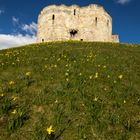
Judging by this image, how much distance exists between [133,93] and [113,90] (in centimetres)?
73

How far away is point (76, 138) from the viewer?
26.7 feet

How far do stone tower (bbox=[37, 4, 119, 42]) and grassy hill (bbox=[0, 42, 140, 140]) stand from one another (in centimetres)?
4735

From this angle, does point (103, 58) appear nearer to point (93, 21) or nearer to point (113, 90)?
point (113, 90)

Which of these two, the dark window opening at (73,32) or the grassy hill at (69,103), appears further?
the dark window opening at (73,32)

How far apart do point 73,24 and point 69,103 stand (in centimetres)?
5381

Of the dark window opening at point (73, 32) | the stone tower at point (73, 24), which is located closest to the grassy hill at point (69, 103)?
the stone tower at point (73, 24)

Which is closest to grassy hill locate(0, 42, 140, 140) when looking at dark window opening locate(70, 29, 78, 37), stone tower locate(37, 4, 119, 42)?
stone tower locate(37, 4, 119, 42)

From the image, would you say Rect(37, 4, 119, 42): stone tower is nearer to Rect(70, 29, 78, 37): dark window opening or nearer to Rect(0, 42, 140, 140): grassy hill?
Rect(70, 29, 78, 37): dark window opening

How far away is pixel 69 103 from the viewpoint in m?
9.94

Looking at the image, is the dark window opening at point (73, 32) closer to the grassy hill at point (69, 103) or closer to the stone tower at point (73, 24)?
the stone tower at point (73, 24)

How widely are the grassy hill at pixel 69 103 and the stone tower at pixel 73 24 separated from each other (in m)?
47.3

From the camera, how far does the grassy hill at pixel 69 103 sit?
838 centimetres

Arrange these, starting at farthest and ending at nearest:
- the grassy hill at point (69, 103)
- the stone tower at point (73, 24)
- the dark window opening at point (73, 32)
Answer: the dark window opening at point (73, 32), the stone tower at point (73, 24), the grassy hill at point (69, 103)

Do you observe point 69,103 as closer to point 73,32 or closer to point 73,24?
point 73,24
